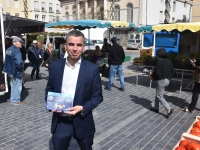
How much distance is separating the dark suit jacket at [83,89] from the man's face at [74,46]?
0.14 meters

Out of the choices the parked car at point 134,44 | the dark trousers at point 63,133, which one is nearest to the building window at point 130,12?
the parked car at point 134,44

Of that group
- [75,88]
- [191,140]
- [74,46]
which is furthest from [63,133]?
[191,140]

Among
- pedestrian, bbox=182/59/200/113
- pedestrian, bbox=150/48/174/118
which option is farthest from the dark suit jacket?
pedestrian, bbox=182/59/200/113

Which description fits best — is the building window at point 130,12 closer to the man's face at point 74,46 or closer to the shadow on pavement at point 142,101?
the shadow on pavement at point 142,101

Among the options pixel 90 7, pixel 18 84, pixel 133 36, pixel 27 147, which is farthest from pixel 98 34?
pixel 27 147

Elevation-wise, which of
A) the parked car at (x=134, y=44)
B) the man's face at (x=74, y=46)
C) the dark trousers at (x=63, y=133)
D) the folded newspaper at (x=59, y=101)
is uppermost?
the parked car at (x=134, y=44)

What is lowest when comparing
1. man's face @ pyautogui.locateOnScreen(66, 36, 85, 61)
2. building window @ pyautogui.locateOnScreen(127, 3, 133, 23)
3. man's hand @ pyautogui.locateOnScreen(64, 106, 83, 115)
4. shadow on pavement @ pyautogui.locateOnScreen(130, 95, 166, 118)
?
shadow on pavement @ pyautogui.locateOnScreen(130, 95, 166, 118)

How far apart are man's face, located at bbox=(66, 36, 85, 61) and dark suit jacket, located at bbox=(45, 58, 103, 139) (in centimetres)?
14

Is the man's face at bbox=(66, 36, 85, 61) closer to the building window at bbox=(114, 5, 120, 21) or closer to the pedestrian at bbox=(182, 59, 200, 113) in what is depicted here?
the pedestrian at bbox=(182, 59, 200, 113)

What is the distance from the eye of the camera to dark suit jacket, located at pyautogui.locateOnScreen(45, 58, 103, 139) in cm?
208

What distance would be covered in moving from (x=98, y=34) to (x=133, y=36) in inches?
328

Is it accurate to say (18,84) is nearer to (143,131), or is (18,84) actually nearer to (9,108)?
(9,108)

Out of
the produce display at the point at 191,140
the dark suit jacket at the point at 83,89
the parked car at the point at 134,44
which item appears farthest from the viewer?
the parked car at the point at 134,44

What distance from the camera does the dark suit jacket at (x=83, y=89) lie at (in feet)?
6.82
